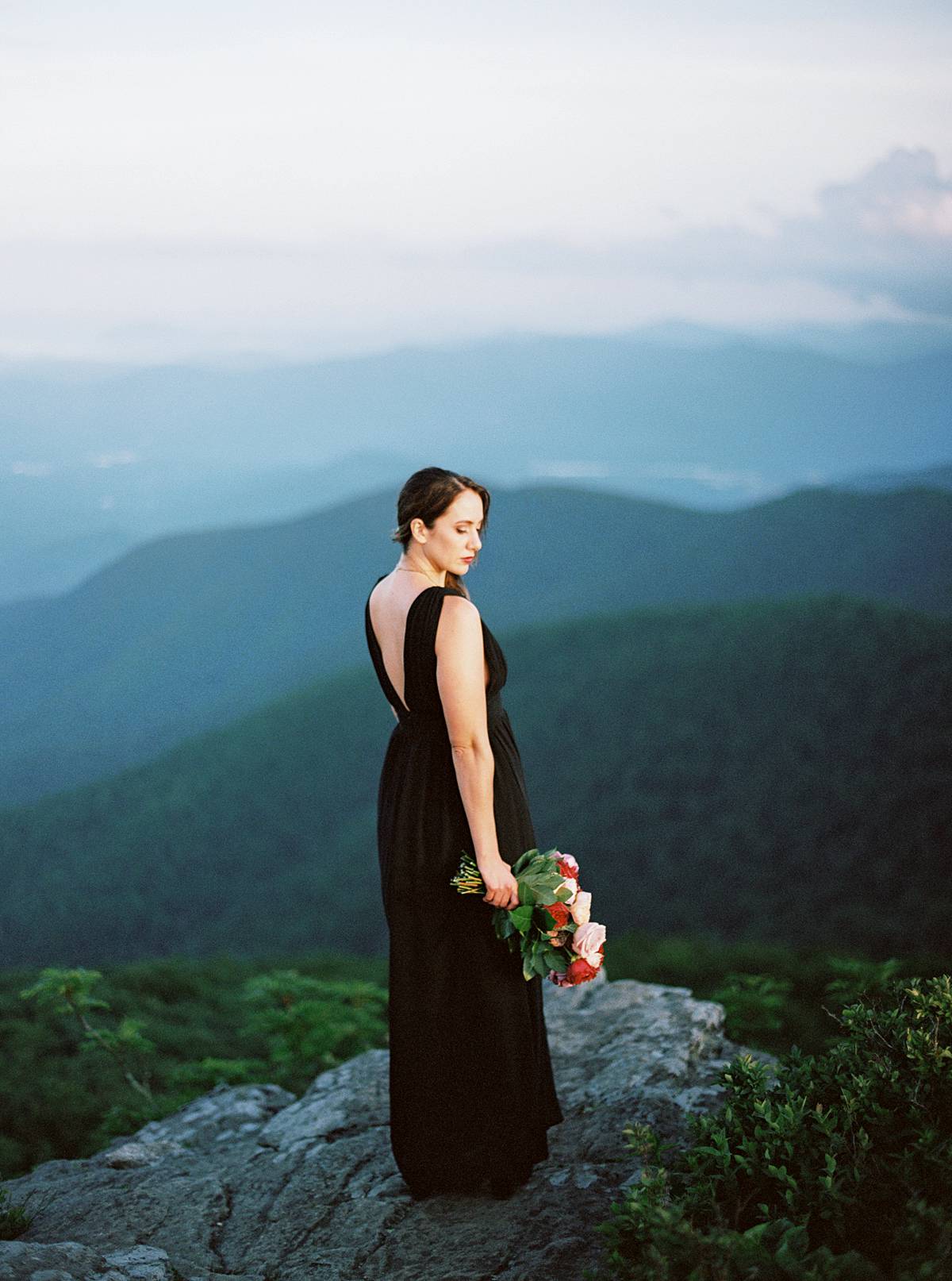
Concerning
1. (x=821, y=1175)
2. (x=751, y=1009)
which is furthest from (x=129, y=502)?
(x=821, y=1175)

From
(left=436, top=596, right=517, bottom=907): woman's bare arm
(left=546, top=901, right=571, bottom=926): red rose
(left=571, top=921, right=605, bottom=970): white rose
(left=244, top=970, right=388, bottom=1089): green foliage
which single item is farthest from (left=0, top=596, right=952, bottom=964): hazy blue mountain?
(left=436, top=596, right=517, bottom=907): woman's bare arm

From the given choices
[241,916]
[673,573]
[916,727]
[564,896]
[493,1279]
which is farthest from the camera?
[673,573]

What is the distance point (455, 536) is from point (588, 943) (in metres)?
1.42

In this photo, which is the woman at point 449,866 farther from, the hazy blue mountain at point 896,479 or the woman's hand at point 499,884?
the hazy blue mountain at point 896,479

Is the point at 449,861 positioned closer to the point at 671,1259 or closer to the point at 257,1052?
the point at 671,1259

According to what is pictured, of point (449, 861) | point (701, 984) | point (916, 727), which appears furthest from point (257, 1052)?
point (916, 727)

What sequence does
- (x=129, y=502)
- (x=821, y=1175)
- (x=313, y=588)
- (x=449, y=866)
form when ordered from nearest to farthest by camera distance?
(x=821, y=1175) < (x=449, y=866) < (x=313, y=588) < (x=129, y=502)

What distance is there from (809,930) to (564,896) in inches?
491

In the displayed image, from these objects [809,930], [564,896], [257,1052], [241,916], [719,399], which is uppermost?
[719,399]

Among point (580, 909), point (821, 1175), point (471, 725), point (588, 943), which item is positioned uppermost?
point (471, 725)

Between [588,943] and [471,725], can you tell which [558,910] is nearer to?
Answer: [588,943]

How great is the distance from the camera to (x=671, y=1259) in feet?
8.09

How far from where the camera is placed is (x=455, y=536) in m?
3.55

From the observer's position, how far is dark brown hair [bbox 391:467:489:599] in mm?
3498
